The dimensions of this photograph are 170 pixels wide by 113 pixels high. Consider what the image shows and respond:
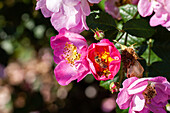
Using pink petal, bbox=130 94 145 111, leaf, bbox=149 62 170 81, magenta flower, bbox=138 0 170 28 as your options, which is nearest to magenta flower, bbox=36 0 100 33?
magenta flower, bbox=138 0 170 28

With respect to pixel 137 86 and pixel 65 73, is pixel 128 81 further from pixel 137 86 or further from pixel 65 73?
pixel 65 73

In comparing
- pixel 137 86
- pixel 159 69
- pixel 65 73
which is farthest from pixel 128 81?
pixel 159 69

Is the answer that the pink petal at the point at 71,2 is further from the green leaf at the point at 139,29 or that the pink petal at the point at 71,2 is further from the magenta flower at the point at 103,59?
the green leaf at the point at 139,29

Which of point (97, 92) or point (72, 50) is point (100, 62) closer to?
point (72, 50)

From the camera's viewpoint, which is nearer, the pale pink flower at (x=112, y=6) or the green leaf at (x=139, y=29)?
the green leaf at (x=139, y=29)

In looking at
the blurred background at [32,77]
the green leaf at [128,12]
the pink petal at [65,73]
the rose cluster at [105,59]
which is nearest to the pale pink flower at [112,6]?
the green leaf at [128,12]

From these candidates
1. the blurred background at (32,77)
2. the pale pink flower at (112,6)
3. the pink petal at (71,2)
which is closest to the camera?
the pink petal at (71,2)

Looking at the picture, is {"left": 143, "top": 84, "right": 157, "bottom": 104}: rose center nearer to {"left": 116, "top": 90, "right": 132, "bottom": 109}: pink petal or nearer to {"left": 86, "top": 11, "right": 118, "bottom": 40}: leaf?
{"left": 116, "top": 90, "right": 132, "bottom": 109}: pink petal

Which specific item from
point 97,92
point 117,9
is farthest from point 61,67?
point 97,92
